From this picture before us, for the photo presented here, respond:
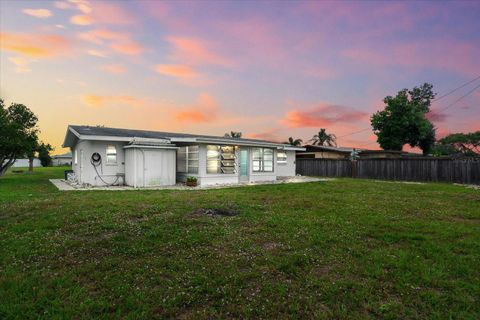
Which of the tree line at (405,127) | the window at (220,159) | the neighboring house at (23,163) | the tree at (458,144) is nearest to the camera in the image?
the window at (220,159)

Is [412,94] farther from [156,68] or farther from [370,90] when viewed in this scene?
[156,68]

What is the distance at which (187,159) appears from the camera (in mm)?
17484

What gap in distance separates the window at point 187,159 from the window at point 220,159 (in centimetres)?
83

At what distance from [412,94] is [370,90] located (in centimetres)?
2767

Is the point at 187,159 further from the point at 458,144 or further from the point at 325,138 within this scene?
the point at 458,144

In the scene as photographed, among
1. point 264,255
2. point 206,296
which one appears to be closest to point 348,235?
point 264,255

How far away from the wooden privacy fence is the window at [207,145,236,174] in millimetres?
12563

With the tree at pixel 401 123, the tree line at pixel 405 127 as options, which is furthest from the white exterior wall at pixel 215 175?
the tree at pixel 401 123

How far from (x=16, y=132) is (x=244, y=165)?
59.1 ft

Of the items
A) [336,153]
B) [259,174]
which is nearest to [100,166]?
[259,174]

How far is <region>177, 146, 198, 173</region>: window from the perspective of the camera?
16.8 metres

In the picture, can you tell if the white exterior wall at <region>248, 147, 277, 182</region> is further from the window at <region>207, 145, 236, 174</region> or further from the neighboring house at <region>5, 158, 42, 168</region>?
the neighboring house at <region>5, 158, 42, 168</region>

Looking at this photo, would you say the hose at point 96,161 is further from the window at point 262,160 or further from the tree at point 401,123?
the tree at point 401,123

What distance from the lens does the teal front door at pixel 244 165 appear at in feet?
61.0
